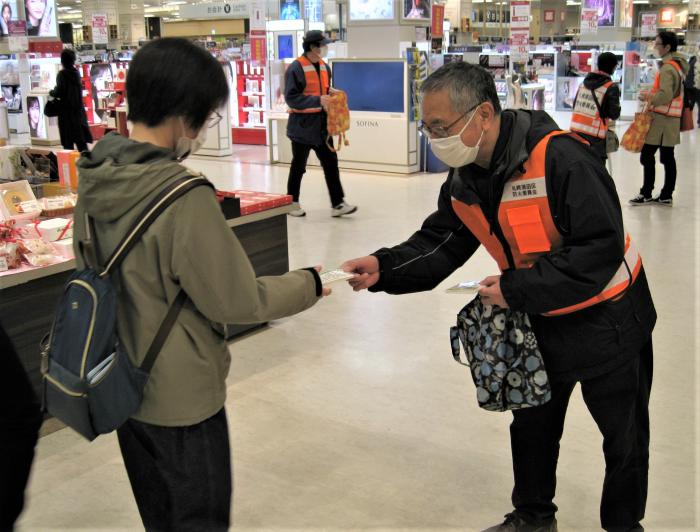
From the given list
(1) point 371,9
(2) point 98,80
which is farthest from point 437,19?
(2) point 98,80

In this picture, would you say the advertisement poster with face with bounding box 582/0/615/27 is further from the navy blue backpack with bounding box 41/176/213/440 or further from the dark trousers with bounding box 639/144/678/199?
the navy blue backpack with bounding box 41/176/213/440

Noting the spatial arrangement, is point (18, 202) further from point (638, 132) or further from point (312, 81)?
point (638, 132)

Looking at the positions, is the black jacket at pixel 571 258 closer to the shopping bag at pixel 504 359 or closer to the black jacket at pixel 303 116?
the shopping bag at pixel 504 359

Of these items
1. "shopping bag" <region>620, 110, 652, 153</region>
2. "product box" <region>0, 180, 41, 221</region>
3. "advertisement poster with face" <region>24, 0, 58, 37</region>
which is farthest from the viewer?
"advertisement poster with face" <region>24, 0, 58, 37</region>

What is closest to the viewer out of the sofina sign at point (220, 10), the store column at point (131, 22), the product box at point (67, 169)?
the product box at point (67, 169)

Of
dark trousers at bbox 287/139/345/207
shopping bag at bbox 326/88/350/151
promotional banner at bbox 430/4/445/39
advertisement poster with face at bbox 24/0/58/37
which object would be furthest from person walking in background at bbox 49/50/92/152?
promotional banner at bbox 430/4/445/39

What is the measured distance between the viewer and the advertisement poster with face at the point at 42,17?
11016mm

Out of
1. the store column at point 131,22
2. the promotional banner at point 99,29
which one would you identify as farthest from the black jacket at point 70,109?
the store column at point 131,22

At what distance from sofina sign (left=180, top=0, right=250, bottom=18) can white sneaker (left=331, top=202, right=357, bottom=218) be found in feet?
64.8

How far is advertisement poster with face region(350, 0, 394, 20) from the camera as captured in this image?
32.2 ft

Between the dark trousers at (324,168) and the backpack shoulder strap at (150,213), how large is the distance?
5.92 metres

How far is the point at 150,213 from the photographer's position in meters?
1.50

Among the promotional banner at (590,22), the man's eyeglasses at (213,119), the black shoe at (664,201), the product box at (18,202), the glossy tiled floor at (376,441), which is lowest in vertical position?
the glossy tiled floor at (376,441)

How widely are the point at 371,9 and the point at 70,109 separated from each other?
163 inches
